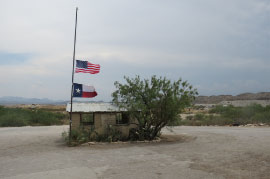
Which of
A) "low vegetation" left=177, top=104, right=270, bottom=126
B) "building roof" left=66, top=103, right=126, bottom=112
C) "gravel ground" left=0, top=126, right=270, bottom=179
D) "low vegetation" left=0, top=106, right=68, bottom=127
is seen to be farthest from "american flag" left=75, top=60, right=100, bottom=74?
"low vegetation" left=0, top=106, right=68, bottom=127

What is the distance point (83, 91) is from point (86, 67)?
4.94 ft

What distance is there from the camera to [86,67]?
52.9 feet

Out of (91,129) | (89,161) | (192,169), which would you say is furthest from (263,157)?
(91,129)

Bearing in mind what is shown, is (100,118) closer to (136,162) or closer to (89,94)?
(89,94)

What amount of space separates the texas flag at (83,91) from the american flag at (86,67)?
94 cm

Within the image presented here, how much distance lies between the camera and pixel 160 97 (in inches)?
669

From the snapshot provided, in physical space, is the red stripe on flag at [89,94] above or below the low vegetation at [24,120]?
above

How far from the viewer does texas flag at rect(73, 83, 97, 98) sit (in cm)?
1611

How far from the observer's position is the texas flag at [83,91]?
16.1 m

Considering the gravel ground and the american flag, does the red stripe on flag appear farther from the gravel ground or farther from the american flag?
the gravel ground

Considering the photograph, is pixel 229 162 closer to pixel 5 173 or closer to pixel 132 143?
pixel 132 143

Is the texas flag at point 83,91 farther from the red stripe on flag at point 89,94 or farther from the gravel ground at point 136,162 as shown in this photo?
the gravel ground at point 136,162

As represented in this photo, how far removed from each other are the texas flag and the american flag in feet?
3.07

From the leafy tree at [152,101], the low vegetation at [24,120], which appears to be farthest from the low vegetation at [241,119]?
the low vegetation at [24,120]
